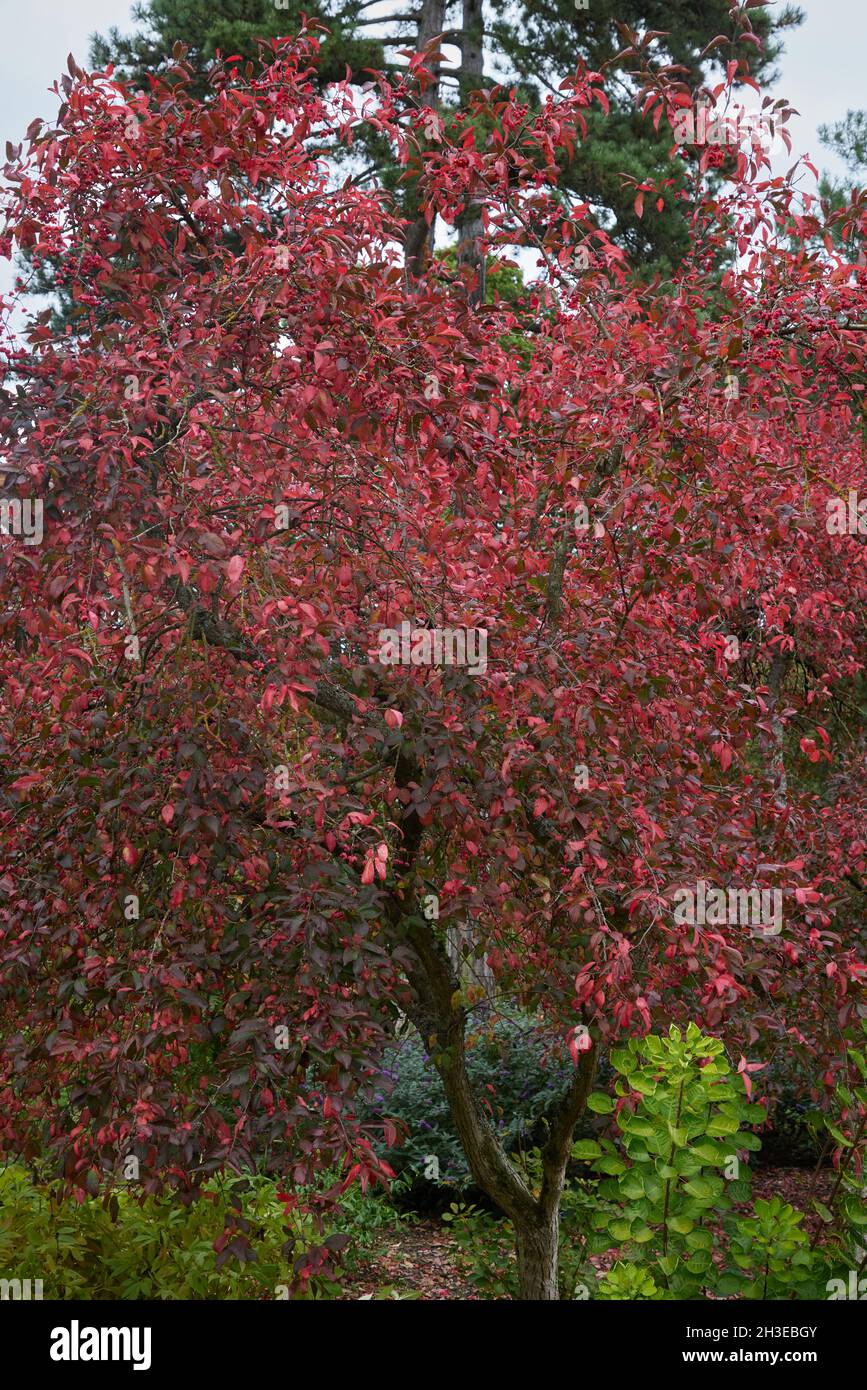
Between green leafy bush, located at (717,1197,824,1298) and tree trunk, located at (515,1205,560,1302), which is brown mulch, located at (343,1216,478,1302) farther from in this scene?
green leafy bush, located at (717,1197,824,1298)

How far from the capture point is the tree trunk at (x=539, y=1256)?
4.20 m

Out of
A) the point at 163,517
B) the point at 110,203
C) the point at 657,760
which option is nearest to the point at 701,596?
the point at 657,760

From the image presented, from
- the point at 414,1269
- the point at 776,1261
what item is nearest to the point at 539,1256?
the point at 776,1261

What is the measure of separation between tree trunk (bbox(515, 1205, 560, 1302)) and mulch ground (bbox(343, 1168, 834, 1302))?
0.58 meters

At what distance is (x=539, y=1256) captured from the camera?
420 centimetres

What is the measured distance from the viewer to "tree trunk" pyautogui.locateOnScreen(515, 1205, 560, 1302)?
4195mm

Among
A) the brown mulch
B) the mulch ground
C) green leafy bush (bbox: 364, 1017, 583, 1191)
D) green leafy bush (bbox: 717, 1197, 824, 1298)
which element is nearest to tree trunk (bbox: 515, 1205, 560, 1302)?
the mulch ground

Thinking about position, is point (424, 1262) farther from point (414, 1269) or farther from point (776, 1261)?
point (776, 1261)

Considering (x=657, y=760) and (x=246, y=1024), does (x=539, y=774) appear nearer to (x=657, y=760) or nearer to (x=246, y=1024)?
(x=657, y=760)

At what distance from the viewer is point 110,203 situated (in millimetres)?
2973

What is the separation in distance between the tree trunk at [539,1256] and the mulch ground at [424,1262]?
0.58 m

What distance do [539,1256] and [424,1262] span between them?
166 cm

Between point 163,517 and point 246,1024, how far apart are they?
1.15 metres

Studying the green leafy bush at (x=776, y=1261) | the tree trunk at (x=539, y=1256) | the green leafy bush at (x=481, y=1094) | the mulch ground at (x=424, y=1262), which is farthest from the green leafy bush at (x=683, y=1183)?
the green leafy bush at (x=481, y=1094)
